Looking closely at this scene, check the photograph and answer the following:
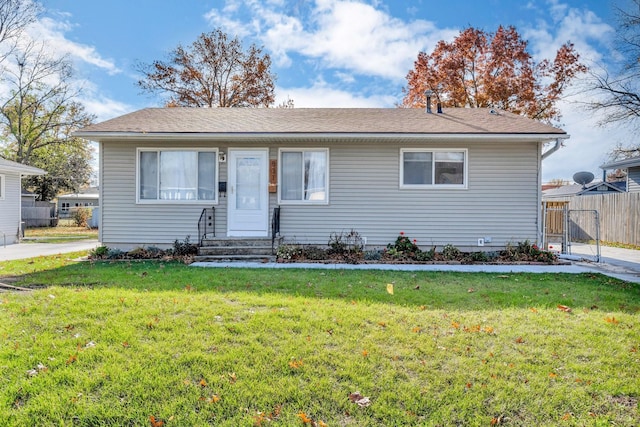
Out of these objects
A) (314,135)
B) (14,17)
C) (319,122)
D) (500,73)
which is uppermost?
(14,17)

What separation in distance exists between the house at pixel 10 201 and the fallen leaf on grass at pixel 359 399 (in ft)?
45.9

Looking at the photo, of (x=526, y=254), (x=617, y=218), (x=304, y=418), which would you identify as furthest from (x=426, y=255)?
(x=617, y=218)

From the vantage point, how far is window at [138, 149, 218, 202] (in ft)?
30.0

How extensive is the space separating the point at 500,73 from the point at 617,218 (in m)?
10.1

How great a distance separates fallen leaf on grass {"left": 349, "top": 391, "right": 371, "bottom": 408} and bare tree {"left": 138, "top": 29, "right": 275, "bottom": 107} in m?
22.4

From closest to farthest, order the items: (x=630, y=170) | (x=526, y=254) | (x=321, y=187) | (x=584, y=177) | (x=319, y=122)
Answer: (x=526, y=254)
(x=321, y=187)
(x=319, y=122)
(x=630, y=170)
(x=584, y=177)

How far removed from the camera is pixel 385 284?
5637 millimetres

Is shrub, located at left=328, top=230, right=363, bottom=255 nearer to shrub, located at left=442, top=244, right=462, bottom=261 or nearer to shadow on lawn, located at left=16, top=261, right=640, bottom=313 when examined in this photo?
shadow on lawn, located at left=16, top=261, right=640, bottom=313

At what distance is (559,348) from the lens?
10.6 feet

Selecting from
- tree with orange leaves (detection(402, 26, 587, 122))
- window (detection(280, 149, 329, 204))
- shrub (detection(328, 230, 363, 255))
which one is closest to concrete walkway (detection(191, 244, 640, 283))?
shrub (detection(328, 230, 363, 255))

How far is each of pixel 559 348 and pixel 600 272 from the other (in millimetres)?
5141

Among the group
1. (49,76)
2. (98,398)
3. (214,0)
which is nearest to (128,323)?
(98,398)

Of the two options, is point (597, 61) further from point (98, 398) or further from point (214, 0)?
point (98, 398)

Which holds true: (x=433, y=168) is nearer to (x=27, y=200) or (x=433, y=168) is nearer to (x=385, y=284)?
(x=385, y=284)
